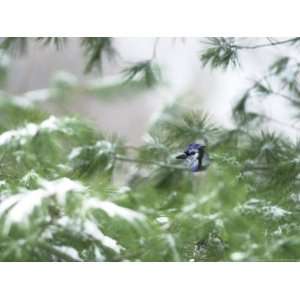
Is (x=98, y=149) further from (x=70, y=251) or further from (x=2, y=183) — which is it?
(x=70, y=251)

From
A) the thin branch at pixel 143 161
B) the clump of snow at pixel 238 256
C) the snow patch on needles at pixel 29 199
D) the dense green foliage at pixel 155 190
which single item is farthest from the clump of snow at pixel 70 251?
the thin branch at pixel 143 161

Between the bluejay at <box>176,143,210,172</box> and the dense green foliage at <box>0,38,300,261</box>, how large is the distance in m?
0.02

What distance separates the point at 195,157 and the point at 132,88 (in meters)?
1.10

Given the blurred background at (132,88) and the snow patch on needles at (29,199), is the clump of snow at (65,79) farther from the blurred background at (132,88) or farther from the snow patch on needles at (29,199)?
the snow patch on needles at (29,199)

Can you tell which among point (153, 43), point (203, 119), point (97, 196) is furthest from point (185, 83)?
point (97, 196)

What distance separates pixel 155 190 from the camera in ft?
4.38

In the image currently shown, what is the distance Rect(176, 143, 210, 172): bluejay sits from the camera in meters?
1.30

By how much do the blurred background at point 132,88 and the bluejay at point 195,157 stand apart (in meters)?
0.13

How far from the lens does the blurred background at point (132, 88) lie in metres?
1.68

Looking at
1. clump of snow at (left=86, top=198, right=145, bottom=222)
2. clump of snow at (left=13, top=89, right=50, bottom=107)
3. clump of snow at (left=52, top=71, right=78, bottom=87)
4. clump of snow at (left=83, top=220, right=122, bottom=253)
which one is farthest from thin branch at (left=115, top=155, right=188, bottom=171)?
clump of snow at (left=52, top=71, right=78, bottom=87)

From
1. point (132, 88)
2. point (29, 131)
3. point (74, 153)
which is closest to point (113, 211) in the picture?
point (29, 131)

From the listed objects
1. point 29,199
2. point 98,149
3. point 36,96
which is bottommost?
point 36,96

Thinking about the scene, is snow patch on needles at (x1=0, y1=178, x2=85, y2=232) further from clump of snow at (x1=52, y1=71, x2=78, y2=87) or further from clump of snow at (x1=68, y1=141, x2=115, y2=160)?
clump of snow at (x1=52, y1=71, x2=78, y2=87)

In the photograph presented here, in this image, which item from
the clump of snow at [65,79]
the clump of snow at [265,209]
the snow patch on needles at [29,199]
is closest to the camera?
the snow patch on needles at [29,199]
